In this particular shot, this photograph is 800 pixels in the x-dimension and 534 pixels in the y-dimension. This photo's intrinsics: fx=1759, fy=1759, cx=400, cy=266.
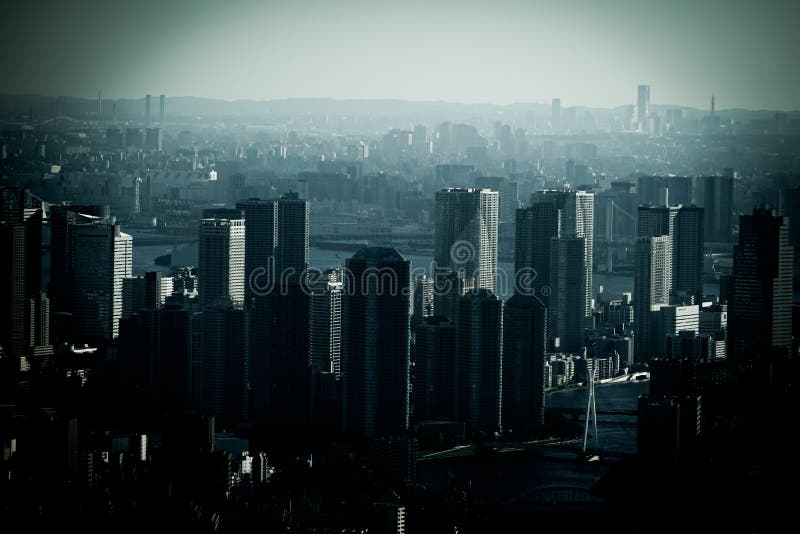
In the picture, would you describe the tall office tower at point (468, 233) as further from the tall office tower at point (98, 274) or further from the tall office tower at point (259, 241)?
the tall office tower at point (98, 274)

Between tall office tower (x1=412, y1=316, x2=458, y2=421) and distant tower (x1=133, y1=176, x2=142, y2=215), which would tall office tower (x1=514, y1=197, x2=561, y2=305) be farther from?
distant tower (x1=133, y1=176, x2=142, y2=215)

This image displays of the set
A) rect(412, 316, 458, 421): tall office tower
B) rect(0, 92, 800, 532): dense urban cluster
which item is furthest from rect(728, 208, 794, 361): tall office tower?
rect(412, 316, 458, 421): tall office tower

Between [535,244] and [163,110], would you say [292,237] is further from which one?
[535,244]

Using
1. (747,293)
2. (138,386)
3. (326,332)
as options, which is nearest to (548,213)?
(747,293)

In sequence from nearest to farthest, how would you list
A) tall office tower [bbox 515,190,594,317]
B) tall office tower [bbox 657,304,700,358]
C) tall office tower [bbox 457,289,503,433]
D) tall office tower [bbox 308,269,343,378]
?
1. tall office tower [bbox 457,289,503,433]
2. tall office tower [bbox 308,269,343,378]
3. tall office tower [bbox 657,304,700,358]
4. tall office tower [bbox 515,190,594,317]

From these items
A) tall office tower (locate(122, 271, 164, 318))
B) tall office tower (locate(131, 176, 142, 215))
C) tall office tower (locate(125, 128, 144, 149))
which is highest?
tall office tower (locate(125, 128, 144, 149))
